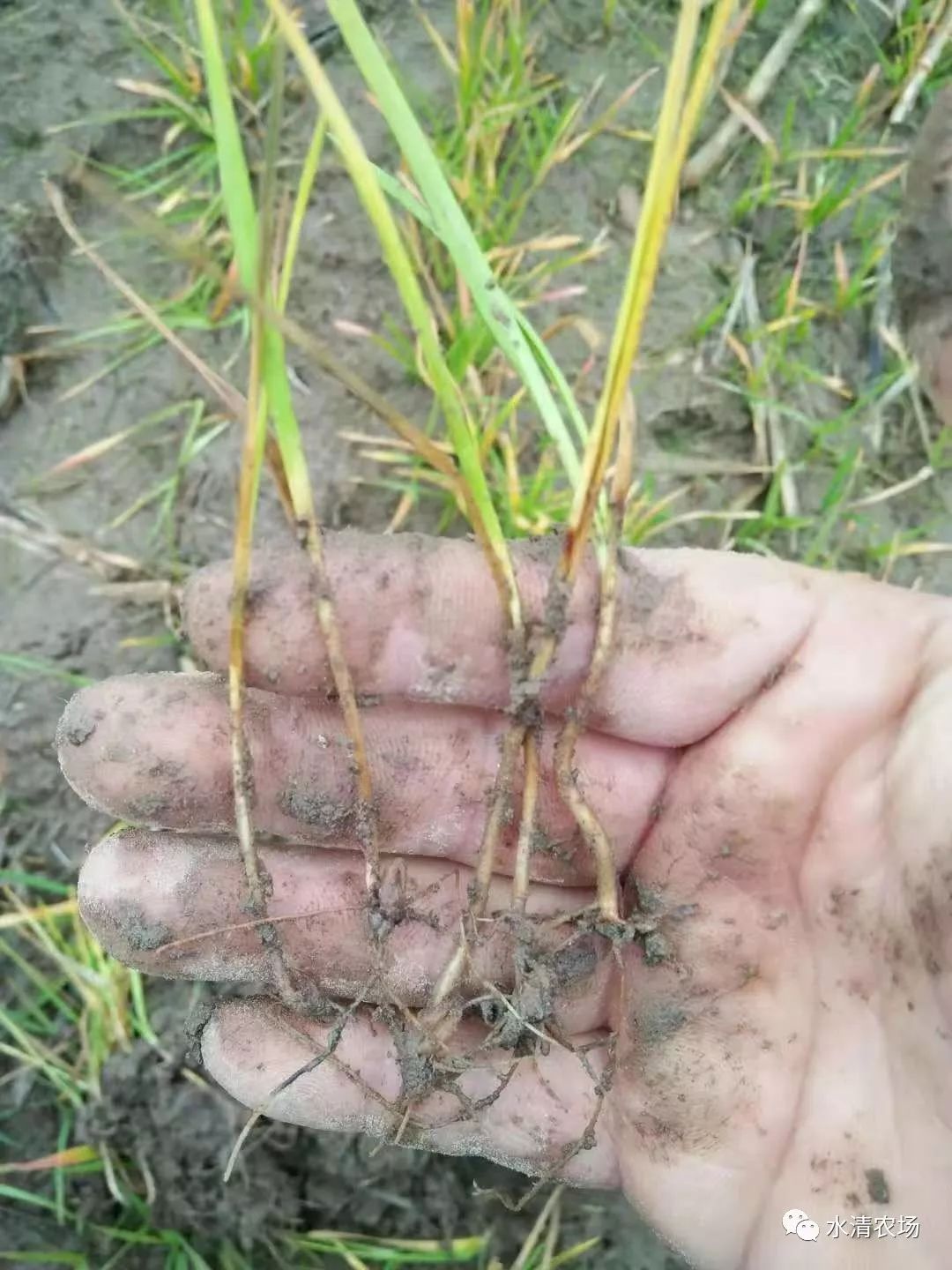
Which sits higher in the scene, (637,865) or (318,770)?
(318,770)

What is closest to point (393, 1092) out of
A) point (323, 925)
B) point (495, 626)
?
point (323, 925)

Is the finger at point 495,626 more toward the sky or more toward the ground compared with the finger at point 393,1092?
more toward the sky

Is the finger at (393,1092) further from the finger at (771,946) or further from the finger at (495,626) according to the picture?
the finger at (495,626)

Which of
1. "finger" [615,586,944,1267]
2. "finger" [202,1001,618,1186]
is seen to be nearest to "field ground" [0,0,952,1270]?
"finger" [202,1001,618,1186]

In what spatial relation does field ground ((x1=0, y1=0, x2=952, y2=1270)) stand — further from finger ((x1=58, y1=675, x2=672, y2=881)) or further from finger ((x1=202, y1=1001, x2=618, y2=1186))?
finger ((x1=58, y1=675, x2=672, y2=881))

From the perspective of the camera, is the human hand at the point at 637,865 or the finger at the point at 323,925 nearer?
the human hand at the point at 637,865

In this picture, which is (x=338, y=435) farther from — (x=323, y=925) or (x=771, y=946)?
(x=771, y=946)

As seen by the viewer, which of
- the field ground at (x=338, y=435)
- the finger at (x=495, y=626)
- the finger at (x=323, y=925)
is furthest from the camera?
the field ground at (x=338, y=435)

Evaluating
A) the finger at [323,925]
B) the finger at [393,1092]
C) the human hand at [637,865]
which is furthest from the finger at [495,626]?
the finger at [393,1092]
